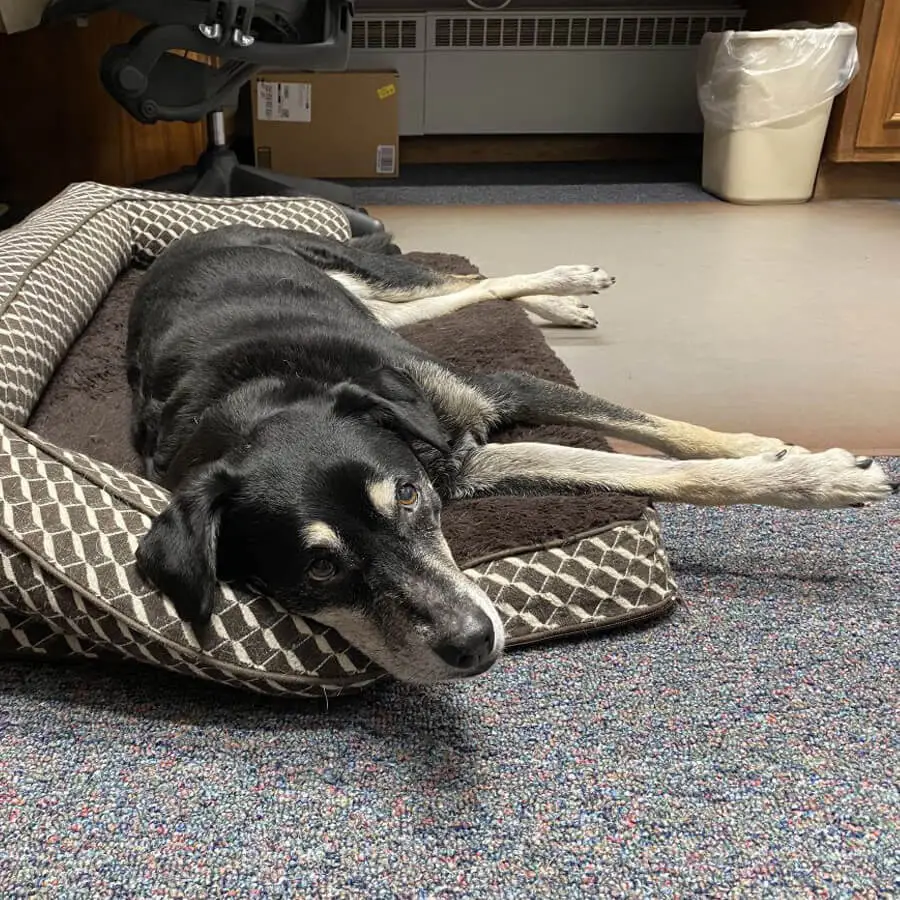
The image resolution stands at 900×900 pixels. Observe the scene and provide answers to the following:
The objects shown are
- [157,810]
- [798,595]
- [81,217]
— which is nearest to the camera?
[157,810]

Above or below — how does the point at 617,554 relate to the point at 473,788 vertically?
above

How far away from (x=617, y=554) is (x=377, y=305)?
135 centimetres

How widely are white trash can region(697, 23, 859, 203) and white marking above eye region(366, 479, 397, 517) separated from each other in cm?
390

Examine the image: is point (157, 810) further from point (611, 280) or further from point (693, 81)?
point (693, 81)

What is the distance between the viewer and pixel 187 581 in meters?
1.20

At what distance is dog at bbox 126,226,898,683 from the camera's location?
3.99ft

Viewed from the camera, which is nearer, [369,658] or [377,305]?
[369,658]

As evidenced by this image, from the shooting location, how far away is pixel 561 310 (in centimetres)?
285

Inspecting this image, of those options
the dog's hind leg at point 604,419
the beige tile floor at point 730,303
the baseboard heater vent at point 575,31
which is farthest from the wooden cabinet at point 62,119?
the dog's hind leg at point 604,419

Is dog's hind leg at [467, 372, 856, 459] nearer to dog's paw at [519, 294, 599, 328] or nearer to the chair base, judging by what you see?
dog's paw at [519, 294, 599, 328]

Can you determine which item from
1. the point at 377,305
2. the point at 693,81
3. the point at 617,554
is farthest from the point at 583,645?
the point at 693,81

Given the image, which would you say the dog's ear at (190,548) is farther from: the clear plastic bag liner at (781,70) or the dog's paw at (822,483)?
the clear plastic bag liner at (781,70)

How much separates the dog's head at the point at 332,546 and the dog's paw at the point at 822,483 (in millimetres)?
630

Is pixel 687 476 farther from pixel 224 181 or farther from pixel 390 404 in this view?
pixel 224 181
